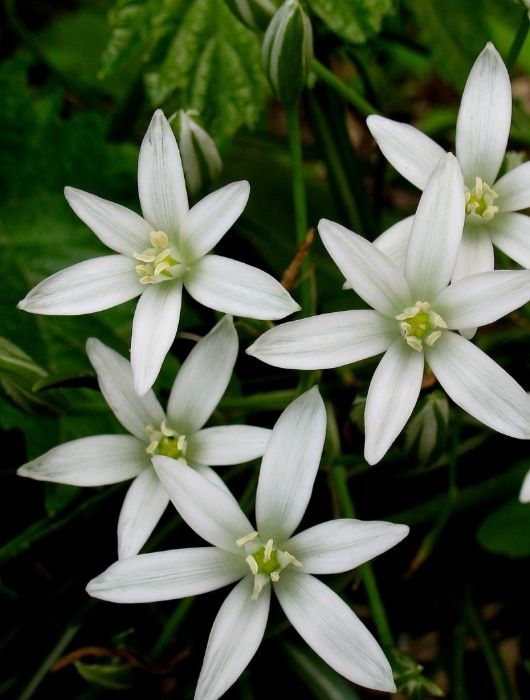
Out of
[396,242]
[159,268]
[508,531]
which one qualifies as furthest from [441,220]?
[508,531]

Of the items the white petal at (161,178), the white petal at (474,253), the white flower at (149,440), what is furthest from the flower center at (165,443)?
the white petal at (474,253)

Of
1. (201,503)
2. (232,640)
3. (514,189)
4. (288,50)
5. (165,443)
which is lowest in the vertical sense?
(232,640)

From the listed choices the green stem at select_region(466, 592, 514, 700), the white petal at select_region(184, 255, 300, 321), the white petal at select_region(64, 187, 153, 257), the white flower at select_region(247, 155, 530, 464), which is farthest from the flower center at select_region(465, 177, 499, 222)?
the green stem at select_region(466, 592, 514, 700)

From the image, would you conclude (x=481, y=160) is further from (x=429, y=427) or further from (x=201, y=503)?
(x=201, y=503)

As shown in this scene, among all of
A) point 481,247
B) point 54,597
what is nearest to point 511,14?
point 481,247

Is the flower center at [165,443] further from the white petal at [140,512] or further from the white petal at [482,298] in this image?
the white petal at [482,298]

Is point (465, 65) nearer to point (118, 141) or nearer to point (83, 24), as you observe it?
point (118, 141)
